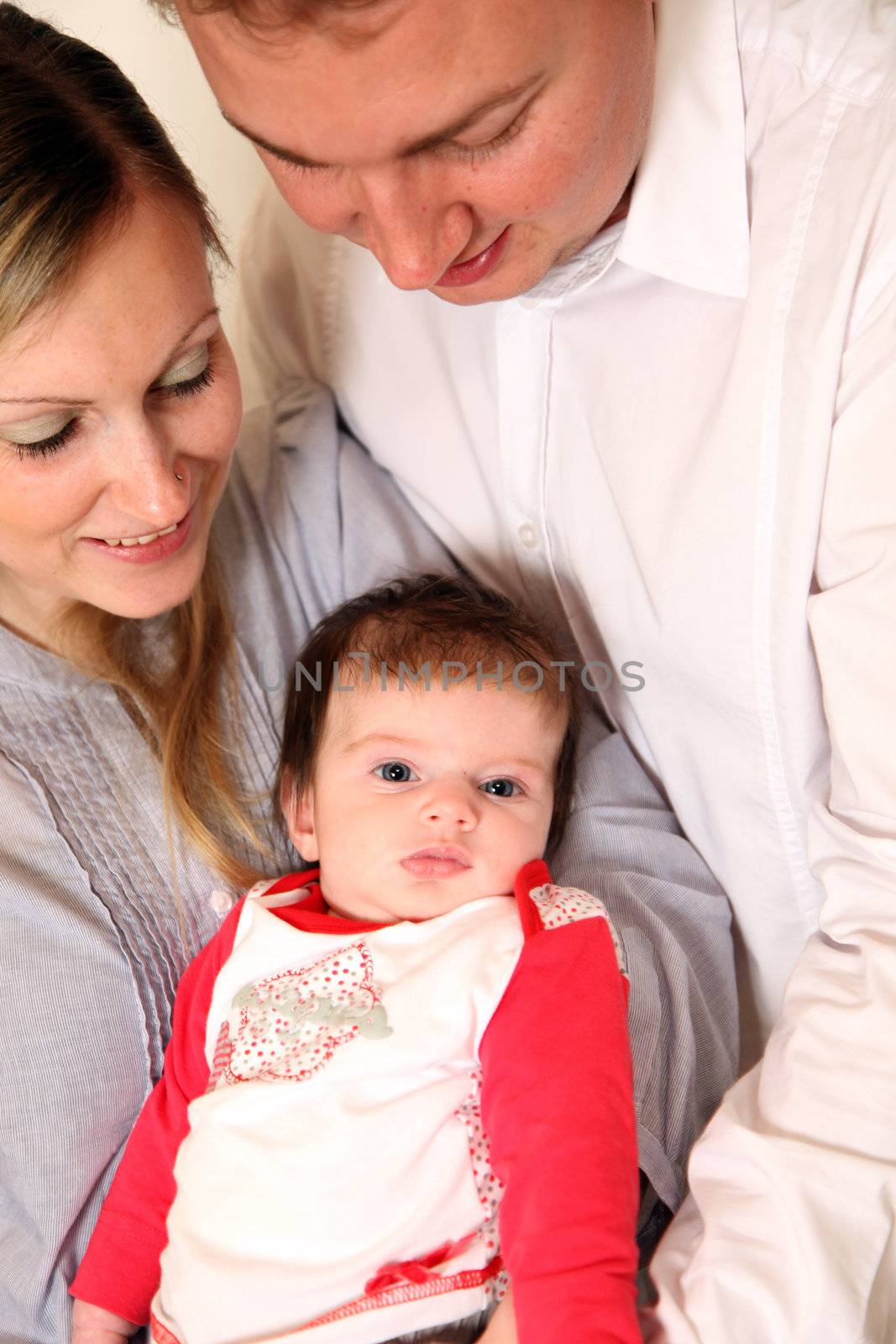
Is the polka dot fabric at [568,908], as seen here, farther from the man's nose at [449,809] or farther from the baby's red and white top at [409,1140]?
the man's nose at [449,809]

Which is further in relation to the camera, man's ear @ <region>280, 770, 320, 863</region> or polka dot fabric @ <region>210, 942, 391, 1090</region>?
man's ear @ <region>280, 770, 320, 863</region>

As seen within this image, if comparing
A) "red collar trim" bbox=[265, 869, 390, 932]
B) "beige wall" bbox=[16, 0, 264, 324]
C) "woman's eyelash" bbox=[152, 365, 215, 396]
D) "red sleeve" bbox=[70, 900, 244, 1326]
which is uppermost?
"beige wall" bbox=[16, 0, 264, 324]

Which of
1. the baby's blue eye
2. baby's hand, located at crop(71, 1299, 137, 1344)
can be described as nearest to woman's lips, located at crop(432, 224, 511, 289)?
the baby's blue eye

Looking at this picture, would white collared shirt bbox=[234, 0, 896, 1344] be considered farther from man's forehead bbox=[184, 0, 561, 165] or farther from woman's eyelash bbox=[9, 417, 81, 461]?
woman's eyelash bbox=[9, 417, 81, 461]

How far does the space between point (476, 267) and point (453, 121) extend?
0.24 meters

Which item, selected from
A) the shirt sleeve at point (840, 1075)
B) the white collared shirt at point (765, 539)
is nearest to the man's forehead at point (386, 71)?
the white collared shirt at point (765, 539)

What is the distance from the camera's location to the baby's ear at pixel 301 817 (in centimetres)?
162

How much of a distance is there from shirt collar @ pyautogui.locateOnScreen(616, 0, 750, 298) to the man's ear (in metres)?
0.78

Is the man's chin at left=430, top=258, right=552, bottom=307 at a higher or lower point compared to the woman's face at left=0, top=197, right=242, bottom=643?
higher

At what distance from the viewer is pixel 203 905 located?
1.59 m

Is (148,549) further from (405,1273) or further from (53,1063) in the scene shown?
(405,1273)

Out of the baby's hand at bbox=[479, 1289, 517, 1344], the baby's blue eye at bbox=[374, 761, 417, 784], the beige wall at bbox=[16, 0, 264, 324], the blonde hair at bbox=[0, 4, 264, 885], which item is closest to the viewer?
the baby's hand at bbox=[479, 1289, 517, 1344]

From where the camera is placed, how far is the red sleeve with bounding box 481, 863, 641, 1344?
115cm

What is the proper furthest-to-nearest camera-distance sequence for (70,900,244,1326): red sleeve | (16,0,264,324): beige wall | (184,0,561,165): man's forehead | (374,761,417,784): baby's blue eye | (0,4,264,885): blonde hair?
(16,0,264,324): beige wall
(374,761,417,784): baby's blue eye
(70,900,244,1326): red sleeve
(0,4,264,885): blonde hair
(184,0,561,165): man's forehead
